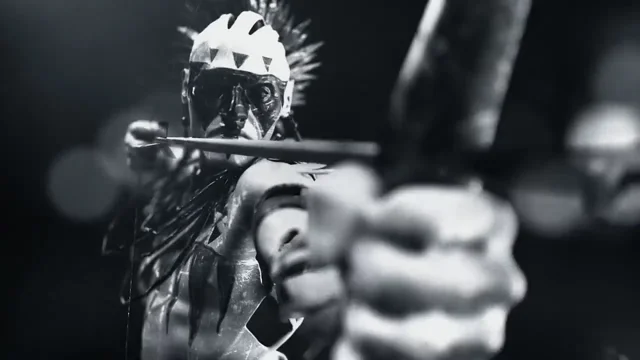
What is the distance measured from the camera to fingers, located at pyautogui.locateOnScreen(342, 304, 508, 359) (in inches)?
13.0

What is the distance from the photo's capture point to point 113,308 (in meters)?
1.01

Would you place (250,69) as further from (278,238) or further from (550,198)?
(550,198)

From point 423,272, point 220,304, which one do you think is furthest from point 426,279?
point 220,304

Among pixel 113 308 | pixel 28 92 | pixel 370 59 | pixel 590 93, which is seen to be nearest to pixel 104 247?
pixel 113 308

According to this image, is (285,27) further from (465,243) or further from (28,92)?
(465,243)

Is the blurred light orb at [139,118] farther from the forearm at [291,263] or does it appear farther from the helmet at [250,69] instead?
the forearm at [291,263]

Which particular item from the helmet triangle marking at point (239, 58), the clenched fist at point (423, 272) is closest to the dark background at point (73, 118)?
the helmet triangle marking at point (239, 58)

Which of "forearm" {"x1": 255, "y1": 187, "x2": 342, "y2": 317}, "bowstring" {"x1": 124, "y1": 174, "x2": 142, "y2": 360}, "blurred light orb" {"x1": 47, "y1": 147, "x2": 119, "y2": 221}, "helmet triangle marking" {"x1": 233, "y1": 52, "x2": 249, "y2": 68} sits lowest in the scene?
"bowstring" {"x1": 124, "y1": 174, "x2": 142, "y2": 360}

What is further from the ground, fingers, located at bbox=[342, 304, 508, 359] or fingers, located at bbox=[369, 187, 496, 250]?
fingers, located at bbox=[369, 187, 496, 250]

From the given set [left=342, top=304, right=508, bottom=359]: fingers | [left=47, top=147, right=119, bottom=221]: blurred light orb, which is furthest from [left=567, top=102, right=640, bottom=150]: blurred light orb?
[left=47, top=147, right=119, bottom=221]: blurred light orb

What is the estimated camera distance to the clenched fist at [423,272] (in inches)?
13.0

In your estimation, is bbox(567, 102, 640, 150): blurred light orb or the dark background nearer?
bbox(567, 102, 640, 150): blurred light orb

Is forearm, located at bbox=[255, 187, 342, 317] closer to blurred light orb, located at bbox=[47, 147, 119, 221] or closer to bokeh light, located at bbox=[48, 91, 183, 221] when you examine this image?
bokeh light, located at bbox=[48, 91, 183, 221]

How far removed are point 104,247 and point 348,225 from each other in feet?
2.66
